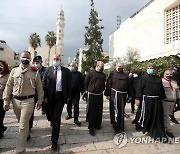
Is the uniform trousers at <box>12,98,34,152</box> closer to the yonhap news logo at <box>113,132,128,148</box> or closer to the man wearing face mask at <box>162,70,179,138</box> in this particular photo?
the yonhap news logo at <box>113,132,128,148</box>

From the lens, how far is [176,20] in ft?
69.6

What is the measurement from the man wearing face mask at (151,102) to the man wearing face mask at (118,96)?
0.42 m

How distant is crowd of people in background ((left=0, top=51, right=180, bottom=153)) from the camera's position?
4203 mm

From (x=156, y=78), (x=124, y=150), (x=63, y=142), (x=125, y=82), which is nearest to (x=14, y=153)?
(x=63, y=142)

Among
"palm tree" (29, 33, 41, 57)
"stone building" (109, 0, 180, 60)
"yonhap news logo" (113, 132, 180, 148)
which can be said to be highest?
"palm tree" (29, 33, 41, 57)

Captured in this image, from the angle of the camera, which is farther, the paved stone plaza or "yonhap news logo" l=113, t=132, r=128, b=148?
"yonhap news logo" l=113, t=132, r=128, b=148

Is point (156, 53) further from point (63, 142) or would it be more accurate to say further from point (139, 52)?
point (63, 142)

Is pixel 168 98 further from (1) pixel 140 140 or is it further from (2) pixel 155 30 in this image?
(2) pixel 155 30

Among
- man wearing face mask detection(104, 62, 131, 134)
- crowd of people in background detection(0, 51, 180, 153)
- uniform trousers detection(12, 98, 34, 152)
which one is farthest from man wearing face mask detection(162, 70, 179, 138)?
uniform trousers detection(12, 98, 34, 152)

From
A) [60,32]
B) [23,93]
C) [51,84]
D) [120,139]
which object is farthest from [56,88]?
[60,32]

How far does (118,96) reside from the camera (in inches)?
225

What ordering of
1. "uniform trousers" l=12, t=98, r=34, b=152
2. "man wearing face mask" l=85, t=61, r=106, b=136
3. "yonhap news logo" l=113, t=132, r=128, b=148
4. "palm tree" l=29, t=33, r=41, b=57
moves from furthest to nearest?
"palm tree" l=29, t=33, r=41, b=57 < "man wearing face mask" l=85, t=61, r=106, b=136 < "yonhap news logo" l=113, t=132, r=128, b=148 < "uniform trousers" l=12, t=98, r=34, b=152

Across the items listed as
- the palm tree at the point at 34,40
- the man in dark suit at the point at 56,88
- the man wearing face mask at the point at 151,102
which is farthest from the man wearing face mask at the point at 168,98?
the palm tree at the point at 34,40

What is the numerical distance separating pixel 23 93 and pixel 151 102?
120 inches
